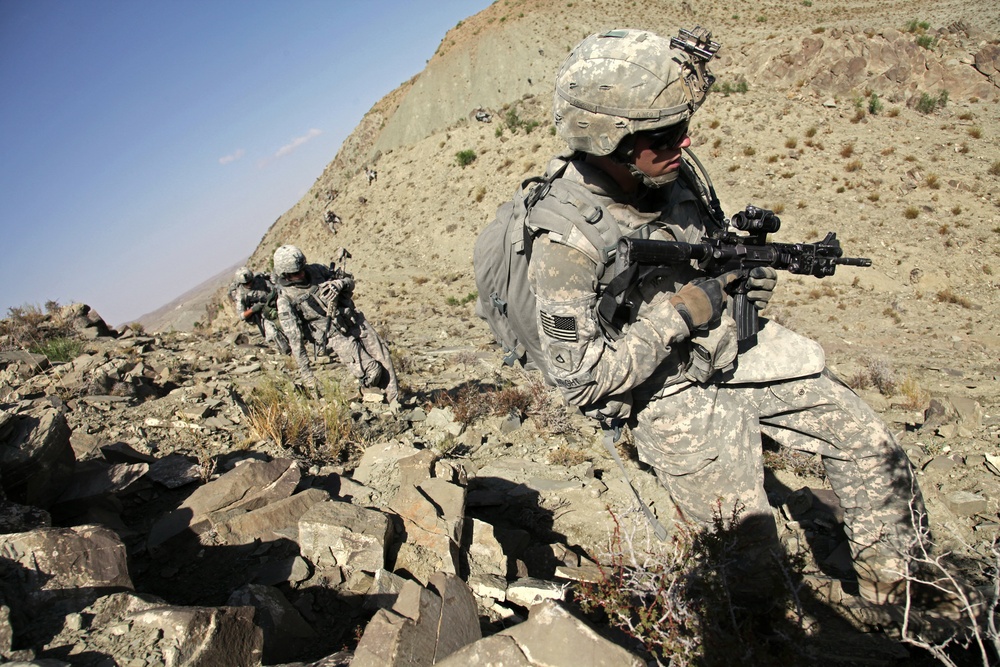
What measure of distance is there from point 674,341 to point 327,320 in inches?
219

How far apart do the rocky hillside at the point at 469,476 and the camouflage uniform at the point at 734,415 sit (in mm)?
254

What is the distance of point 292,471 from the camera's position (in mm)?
3934

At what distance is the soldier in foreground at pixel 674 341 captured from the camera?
224 cm

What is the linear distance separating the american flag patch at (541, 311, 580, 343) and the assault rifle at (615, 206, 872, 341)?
267 millimetres

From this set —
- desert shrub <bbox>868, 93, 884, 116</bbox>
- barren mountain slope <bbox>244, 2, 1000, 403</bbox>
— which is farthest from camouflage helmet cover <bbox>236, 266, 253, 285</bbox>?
desert shrub <bbox>868, 93, 884, 116</bbox>

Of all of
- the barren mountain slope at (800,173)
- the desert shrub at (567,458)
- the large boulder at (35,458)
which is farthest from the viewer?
the barren mountain slope at (800,173)

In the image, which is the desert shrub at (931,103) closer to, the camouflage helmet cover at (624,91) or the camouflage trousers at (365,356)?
the camouflage trousers at (365,356)

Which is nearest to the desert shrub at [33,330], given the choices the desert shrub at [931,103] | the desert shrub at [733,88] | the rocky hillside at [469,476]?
the rocky hillside at [469,476]

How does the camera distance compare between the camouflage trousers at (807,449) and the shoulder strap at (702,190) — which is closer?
the camouflage trousers at (807,449)

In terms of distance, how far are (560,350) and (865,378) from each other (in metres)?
5.78

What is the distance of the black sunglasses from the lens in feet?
7.50

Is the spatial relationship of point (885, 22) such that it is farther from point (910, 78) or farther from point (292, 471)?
point (292, 471)

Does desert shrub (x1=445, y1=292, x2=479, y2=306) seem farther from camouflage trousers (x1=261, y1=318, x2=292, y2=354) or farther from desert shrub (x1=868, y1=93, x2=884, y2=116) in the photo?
desert shrub (x1=868, y1=93, x2=884, y2=116)

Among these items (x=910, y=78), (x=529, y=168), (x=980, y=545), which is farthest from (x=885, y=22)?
(x=980, y=545)
